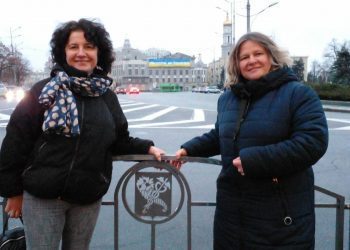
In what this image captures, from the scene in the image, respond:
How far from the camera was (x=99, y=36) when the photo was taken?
237 centimetres

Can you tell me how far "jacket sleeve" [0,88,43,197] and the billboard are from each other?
406 feet

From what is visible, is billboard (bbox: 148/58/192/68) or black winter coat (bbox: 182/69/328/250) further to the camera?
billboard (bbox: 148/58/192/68)

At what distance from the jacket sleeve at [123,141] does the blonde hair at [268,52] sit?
0.60 meters

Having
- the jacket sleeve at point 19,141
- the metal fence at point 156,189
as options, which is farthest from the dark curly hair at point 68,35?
the metal fence at point 156,189

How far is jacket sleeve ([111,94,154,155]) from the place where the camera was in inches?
95.0

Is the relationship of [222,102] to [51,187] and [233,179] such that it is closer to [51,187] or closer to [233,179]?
[233,179]

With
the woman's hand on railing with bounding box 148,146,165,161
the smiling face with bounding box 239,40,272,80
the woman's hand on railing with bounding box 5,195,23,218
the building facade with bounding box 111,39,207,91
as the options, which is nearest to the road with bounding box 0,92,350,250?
the woman's hand on railing with bounding box 148,146,165,161

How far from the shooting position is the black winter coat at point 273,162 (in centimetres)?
203

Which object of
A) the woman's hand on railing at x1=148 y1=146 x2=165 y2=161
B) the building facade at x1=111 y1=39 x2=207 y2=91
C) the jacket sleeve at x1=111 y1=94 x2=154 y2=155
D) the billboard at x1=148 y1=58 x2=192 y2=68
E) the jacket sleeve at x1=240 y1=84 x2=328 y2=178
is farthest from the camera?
the building facade at x1=111 y1=39 x2=207 y2=91

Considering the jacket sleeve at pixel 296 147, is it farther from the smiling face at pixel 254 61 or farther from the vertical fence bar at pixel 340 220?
the vertical fence bar at pixel 340 220

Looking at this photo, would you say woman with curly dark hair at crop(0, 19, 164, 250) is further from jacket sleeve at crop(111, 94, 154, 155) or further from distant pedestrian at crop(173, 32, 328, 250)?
distant pedestrian at crop(173, 32, 328, 250)

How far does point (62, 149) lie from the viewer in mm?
2115

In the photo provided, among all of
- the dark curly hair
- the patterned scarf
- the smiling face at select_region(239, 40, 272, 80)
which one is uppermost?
the dark curly hair

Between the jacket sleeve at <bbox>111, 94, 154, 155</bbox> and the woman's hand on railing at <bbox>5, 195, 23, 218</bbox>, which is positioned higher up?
the jacket sleeve at <bbox>111, 94, 154, 155</bbox>
